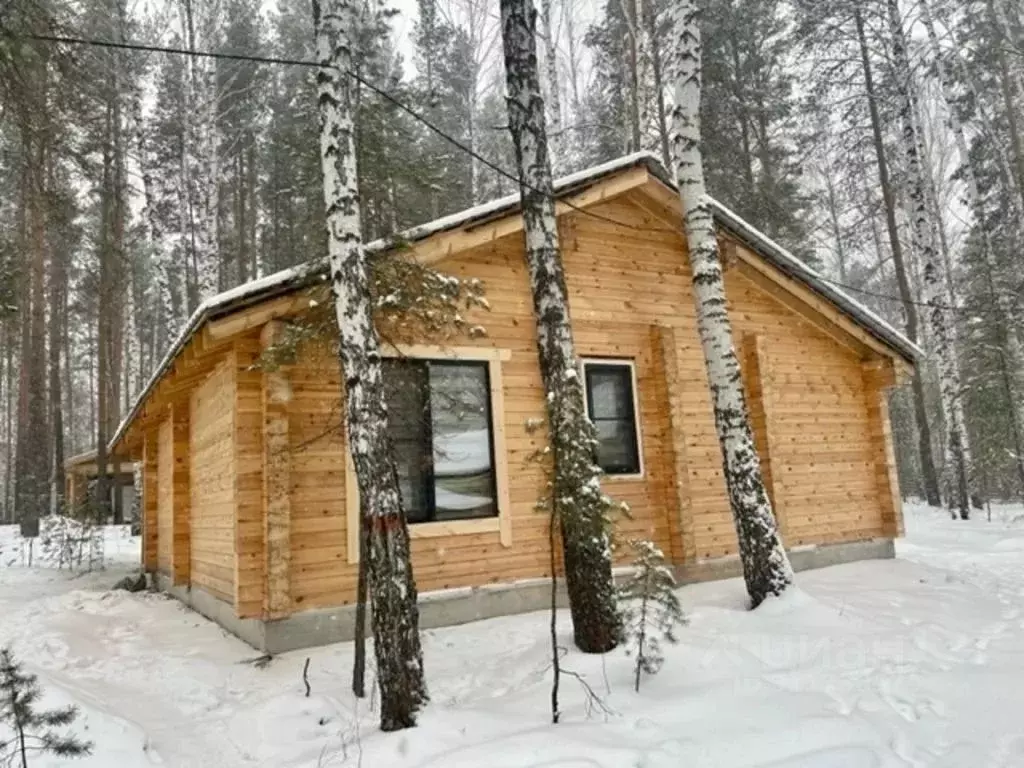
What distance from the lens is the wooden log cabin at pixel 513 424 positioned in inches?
251

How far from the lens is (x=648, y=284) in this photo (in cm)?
891

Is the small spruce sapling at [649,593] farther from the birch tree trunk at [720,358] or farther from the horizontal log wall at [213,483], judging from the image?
the horizontal log wall at [213,483]

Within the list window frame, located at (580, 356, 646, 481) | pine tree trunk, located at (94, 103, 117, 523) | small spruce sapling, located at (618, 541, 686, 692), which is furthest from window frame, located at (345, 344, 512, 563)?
pine tree trunk, located at (94, 103, 117, 523)

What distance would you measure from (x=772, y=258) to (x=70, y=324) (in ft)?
90.2

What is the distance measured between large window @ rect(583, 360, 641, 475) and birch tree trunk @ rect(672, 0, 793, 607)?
70.5 inches

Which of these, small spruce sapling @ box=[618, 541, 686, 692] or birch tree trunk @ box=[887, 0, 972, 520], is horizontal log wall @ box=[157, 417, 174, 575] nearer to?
small spruce sapling @ box=[618, 541, 686, 692]

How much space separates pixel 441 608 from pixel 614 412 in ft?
10.0

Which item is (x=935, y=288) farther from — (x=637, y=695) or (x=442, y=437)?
(x=637, y=695)

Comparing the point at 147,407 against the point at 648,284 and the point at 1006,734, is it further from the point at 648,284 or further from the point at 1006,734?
the point at 1006,734

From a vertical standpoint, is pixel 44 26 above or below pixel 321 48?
above

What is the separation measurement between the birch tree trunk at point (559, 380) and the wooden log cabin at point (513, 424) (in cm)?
45

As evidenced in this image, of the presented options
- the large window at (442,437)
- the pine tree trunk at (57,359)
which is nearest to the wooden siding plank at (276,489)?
the large window at (442,437)

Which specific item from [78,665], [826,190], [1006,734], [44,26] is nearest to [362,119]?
[44,26]

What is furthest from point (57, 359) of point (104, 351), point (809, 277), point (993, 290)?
point (993, 290)
